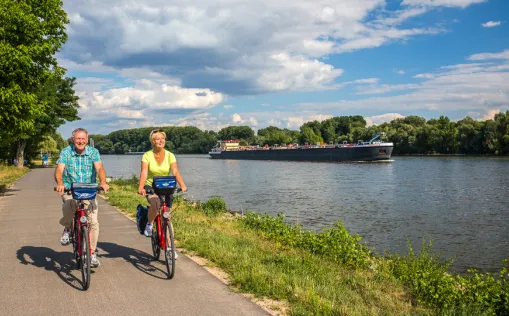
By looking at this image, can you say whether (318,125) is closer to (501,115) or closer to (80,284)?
(501,115)

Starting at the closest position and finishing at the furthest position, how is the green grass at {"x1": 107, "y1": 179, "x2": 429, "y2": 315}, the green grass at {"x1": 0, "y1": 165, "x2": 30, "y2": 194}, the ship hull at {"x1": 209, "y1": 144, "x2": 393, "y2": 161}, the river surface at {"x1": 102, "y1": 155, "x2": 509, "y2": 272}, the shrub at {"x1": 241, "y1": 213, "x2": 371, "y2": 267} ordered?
the green grass at {"x1": 107, "y1": 179, "x2": 429, "y2": 315} → the shrub at {"x1": 241, "y1": 213, "x2": 371, "y2": 267} → the river surface at {"x1": 102, "y1": 155, "x2": 509, "y2": 272} → the green grass at {"x1": 0, "y1": 165, "x2": 30, "y2": 194} → the ship hull at {"x1": 209, "y1": 144, "x2": 393, "y2": 161}

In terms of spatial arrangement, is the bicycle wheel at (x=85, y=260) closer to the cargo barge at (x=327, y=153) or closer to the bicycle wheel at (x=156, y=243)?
the bicycle wheel at (x=156, y=243)

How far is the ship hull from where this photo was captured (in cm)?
7956

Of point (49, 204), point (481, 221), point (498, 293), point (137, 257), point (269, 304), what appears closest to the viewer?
point (269, 304)

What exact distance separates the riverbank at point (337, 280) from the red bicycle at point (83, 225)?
1.76 m

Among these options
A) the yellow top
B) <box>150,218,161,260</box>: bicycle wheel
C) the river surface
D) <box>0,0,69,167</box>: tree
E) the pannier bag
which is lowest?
the river surface

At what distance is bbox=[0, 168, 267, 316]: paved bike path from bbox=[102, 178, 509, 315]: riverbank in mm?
437

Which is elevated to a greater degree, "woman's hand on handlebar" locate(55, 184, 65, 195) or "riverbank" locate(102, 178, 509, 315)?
"woman's hand on handlebar" locate(55, 184, 65, 195)

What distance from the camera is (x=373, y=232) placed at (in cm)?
1541

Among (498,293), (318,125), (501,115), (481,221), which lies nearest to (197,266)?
(498,293)

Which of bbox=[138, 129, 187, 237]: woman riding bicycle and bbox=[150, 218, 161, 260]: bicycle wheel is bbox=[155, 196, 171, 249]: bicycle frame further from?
bbox=[150, 218, 161, 260]: bicycle wheel

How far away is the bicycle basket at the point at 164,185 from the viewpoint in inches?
232

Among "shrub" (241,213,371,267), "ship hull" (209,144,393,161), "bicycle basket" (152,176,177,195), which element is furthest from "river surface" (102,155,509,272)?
"ship hull" (209,144,393,161)

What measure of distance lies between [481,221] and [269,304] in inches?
619
